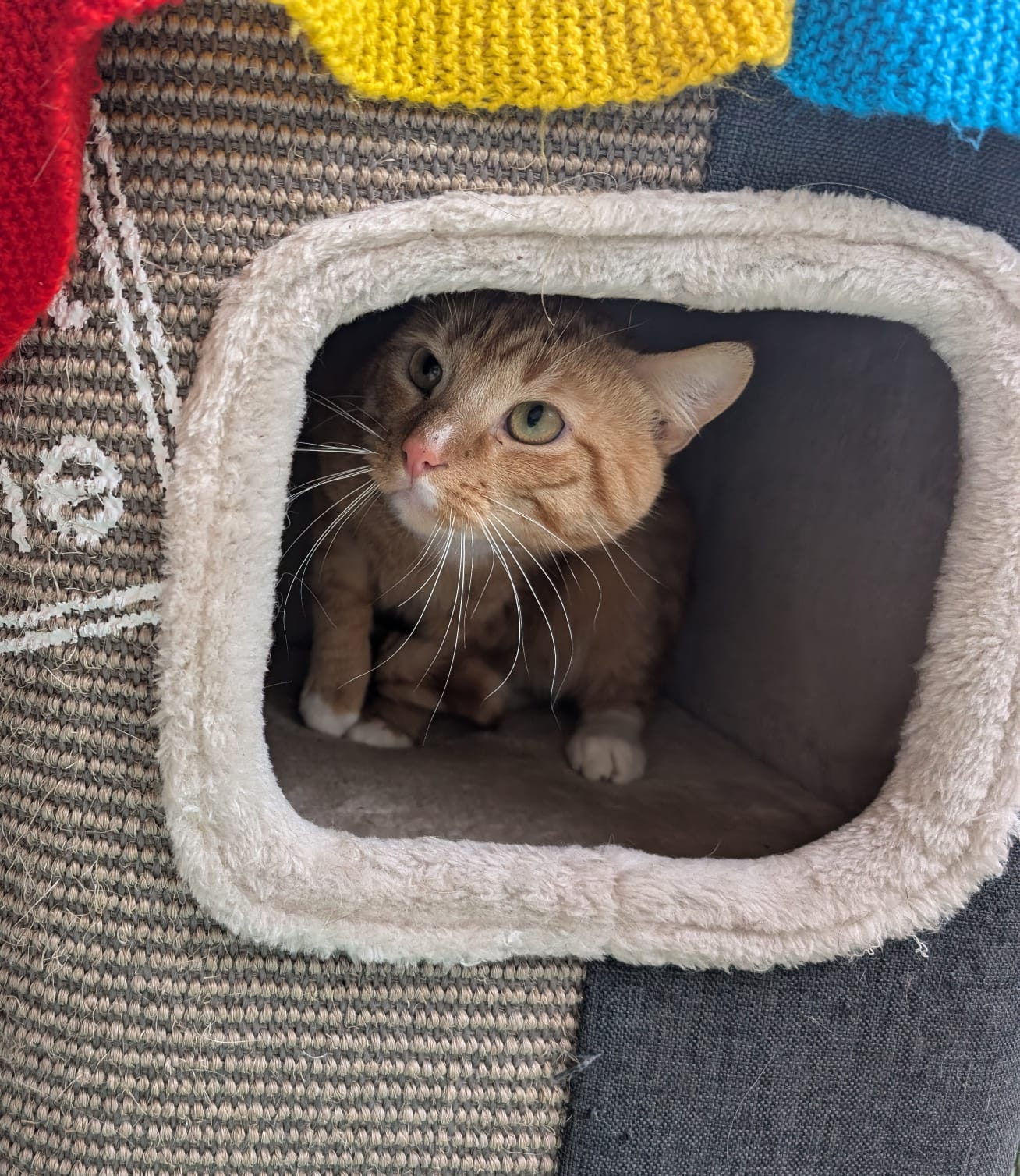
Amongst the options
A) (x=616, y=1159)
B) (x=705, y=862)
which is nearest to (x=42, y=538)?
(x=705, y=862)

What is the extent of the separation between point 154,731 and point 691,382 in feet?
2.63

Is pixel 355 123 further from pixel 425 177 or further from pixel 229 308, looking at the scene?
pixel 229 308

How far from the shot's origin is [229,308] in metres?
0.79

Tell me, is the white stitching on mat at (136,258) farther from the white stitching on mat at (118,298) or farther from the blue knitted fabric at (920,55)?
the blue knitted fabric at (920,55)

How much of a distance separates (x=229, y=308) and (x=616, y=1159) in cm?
93

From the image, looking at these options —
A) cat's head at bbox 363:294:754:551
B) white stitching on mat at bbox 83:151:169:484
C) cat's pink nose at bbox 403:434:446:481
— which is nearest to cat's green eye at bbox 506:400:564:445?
cat's head at bbox 363:294:754:551

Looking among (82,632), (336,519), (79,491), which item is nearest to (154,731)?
(82,632)

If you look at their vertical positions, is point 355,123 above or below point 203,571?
above

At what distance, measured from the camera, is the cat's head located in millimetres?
1121

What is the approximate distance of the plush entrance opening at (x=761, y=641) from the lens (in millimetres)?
1166

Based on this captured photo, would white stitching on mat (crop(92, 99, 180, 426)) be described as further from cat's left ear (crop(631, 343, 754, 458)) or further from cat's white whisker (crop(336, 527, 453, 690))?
cat's left ear (crop(631, 343, 754, 458))

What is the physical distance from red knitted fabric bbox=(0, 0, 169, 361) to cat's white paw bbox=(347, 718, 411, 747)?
76 centimetres

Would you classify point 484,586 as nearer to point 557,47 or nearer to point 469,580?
point 469,580

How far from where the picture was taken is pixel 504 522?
1.17m
